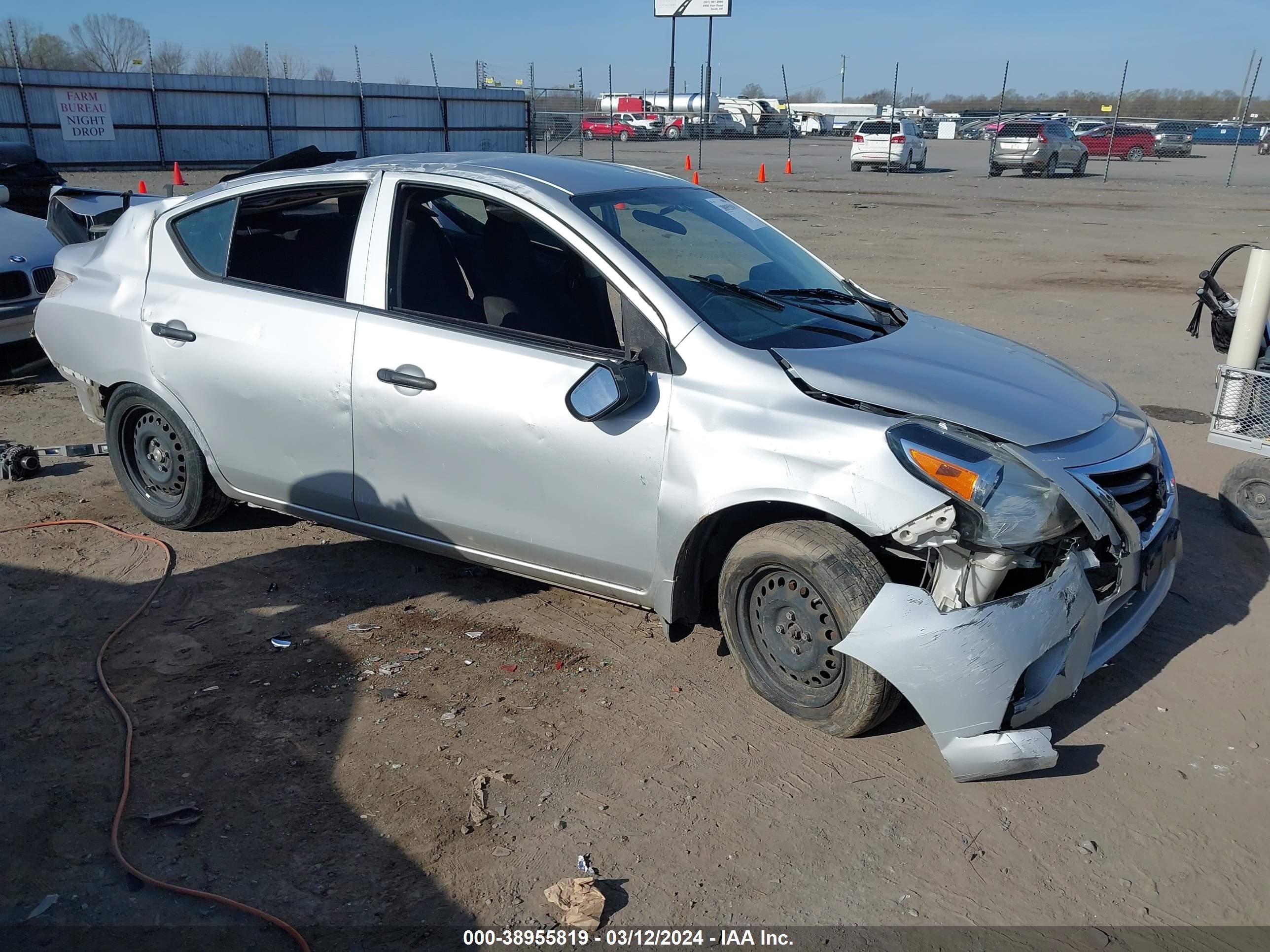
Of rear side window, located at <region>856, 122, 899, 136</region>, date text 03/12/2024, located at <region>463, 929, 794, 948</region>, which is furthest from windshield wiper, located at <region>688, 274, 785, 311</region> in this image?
rear side window, located at <region>856, 122, 899, 136</region>

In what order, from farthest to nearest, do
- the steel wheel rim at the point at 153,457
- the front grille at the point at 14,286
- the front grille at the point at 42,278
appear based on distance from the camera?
the front grille at the point at 42,278 < the front grille at the point at 14,286 < the steel wheel rim at the point at 153,457

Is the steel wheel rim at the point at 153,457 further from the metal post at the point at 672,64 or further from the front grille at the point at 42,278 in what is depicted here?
the metal post at the point at 672,64

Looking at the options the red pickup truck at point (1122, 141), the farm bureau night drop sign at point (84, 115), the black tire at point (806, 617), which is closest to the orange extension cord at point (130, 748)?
the black tire at point (806, 617)

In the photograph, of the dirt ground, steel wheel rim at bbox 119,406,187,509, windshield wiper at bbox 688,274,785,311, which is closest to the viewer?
the dirt ground

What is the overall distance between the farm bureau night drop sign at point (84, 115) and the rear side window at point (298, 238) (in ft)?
68.4

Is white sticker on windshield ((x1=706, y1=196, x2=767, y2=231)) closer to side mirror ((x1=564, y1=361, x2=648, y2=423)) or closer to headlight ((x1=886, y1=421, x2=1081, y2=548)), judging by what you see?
side mirror ((x1=564, y1=361, x2=648, y2=423))

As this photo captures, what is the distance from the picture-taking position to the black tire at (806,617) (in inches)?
132

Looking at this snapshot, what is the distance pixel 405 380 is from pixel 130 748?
1.62 meters

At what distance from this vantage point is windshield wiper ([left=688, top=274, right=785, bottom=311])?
411cm

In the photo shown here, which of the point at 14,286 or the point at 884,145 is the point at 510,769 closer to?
the point at 14,286

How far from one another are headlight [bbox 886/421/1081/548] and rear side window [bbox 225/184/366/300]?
2.46 m

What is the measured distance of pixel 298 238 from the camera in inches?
185

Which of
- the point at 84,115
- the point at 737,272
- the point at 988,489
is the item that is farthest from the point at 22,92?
the point at 988,489

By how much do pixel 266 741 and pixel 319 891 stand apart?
0.83 metres
